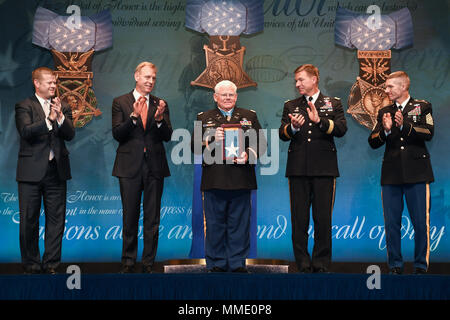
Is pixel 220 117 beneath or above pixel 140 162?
above

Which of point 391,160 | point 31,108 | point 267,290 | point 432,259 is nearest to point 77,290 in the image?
point 267,290

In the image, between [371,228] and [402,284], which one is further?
[371,228]

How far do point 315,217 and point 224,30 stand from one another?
2.52m

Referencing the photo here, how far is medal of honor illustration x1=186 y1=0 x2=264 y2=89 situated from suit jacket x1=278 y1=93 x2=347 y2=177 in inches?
59.6

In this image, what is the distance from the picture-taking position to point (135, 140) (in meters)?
5.08

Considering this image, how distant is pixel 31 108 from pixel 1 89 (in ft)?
5.29

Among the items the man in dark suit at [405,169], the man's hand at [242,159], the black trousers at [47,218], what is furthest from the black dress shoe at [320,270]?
the black trousers at [47,218]

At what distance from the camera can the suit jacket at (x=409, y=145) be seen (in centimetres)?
493

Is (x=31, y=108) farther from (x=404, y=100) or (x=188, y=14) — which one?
(x=404, y=100)

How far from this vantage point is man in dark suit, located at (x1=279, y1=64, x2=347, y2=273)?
4.89 meters

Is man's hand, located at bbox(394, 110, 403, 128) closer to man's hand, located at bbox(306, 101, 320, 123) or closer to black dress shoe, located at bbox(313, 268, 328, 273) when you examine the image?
man's hand, located at bbox(306, 101, 320, 123)

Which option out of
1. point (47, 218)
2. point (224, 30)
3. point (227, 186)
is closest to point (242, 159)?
point (227, 186)

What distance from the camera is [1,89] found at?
21.2ft

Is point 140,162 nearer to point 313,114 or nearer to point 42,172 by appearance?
point 42,172
